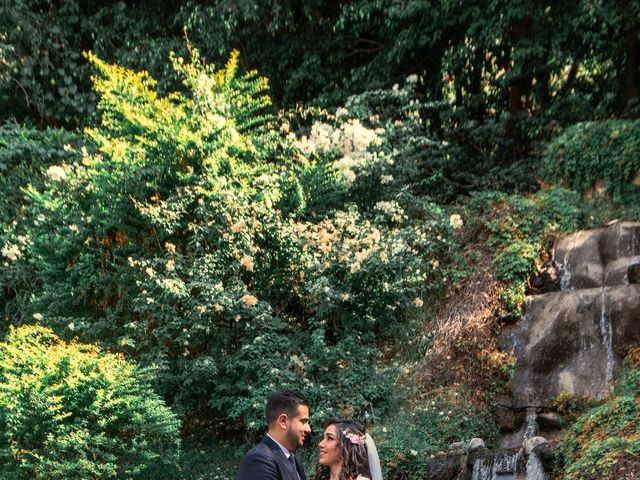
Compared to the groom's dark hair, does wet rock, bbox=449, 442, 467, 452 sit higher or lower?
higher

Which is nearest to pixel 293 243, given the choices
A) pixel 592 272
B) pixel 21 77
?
pixel 592 272

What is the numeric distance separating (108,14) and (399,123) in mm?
7964

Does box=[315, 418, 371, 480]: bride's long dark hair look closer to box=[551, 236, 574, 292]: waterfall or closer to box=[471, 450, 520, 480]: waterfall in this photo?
box=[471, 450, 520, 480]: waterfall

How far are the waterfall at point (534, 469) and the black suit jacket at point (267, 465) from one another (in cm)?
578

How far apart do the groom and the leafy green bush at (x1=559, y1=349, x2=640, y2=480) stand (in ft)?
15.2

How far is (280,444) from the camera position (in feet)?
16.4

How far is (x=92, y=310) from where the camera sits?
13461 millimetres

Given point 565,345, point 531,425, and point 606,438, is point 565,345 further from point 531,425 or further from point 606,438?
point 606,438

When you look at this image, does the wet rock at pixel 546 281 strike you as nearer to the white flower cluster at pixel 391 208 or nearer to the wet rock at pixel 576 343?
the wet rock at pixel 576 343

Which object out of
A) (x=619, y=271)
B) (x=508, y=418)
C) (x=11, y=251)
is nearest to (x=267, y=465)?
(x=508, y=418)

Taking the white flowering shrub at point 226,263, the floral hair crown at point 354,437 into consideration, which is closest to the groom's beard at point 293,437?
the floral hair crown at point 354,437

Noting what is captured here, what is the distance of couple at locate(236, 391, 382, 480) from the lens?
4.84 m

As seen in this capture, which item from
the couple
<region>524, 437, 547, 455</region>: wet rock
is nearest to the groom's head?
the couple

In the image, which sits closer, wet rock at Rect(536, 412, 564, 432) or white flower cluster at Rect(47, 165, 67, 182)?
wet rock at Rect(536, 412, 564, 432)
